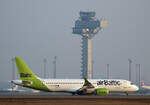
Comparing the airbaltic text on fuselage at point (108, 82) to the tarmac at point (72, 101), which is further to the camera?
the airbaltic text on fuselage at point (108, 82)

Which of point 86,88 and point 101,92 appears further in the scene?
point 86,88

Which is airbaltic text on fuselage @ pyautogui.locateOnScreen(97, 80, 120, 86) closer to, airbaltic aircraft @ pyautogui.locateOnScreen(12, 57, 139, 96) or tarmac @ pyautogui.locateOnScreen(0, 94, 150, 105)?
airbaltic aircraft @ pyautogui.locateOnScreen(12, 57, 139, 96)

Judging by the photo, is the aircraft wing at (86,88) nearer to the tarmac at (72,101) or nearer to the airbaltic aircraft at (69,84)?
the airbaltic aircraft at (69,84)

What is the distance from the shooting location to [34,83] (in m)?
99.1

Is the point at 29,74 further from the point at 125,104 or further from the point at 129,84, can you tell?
the point at 125,104

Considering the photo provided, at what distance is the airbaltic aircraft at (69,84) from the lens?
99.3m

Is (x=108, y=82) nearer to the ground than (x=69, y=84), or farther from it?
farther from it

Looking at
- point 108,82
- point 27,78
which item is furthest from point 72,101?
point 108,82

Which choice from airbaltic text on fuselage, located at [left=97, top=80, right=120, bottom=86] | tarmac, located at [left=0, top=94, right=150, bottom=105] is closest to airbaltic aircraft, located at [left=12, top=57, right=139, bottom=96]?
airbaltic text on fuselage, located at [left=97, top=80, right=120, bottom=86]

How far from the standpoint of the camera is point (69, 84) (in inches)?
4011

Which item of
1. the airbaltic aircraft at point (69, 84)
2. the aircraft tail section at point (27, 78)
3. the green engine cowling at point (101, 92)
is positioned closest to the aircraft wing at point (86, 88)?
the airbaltic aircraft at point (69, 84)

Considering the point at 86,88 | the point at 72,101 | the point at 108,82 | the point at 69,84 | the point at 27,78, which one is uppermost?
the point at 27,78

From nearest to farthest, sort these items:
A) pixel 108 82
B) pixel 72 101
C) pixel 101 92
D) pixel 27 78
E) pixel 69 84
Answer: pixel 72 101, pixel 27 78, pixel 101 92, pixel 69 84, pixel 108 82

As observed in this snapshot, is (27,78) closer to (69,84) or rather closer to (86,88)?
(69,84)
